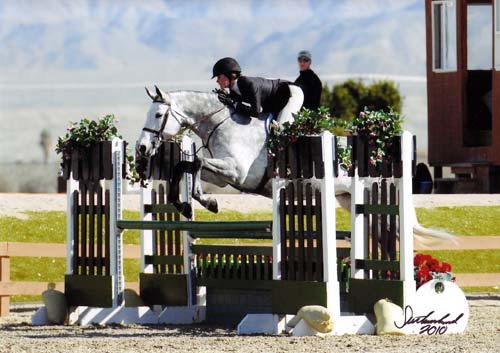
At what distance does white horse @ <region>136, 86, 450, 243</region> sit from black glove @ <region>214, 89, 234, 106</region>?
43 millimetres

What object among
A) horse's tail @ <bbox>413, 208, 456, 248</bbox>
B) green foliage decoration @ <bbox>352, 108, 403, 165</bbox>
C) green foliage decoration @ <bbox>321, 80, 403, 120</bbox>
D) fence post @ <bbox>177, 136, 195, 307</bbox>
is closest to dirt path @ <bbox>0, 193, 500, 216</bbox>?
fence post @ <bbox>177, 136, 195, 307</bbox>

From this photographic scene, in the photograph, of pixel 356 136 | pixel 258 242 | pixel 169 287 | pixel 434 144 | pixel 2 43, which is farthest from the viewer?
pixel 2 43

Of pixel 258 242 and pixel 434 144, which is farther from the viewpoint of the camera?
pixel 434 144

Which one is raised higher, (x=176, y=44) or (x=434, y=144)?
(x=176, y=44)

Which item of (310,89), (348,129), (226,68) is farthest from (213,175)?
(310,89)

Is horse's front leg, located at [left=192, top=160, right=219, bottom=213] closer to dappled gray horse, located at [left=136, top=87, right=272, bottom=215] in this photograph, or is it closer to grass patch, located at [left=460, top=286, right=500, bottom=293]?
dappled gray horse, located at [left=136, top=87, right=272, bottom=215]

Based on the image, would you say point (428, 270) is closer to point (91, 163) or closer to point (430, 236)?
point (430, 236)

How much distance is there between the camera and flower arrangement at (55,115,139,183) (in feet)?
38.7

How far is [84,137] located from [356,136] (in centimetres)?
265

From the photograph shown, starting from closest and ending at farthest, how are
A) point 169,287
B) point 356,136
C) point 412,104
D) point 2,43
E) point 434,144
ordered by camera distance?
point 356,136 < point 169,287 < point 434,144 < point 412,104 < point 2,43

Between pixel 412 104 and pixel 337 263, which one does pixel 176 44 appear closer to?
pixel 412 104

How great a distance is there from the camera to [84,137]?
38.8 ft

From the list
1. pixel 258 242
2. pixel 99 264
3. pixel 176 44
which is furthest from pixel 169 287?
pixel 176 44

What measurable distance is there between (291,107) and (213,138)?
71 centimetres
